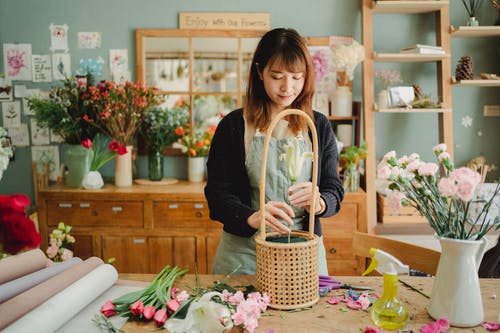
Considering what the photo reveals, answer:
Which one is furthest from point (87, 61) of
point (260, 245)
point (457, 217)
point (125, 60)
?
point (457, 217)

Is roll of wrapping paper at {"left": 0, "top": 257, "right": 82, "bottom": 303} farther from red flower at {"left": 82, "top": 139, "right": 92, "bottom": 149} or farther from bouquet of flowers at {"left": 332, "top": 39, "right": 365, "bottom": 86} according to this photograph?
bouquet of flowers at {"left": 332, "top": 39, "right": 365, "bottom": 86}

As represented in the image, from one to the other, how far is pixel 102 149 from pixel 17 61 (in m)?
0.96

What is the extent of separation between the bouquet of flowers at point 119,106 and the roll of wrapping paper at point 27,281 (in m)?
2.01

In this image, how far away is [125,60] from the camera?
3.77m

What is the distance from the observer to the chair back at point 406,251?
5.72 ft

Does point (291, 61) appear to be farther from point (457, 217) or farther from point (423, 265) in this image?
point (423, 265)

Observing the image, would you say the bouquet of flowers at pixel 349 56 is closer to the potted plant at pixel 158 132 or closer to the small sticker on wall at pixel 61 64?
the potted plant at pixel 158 132

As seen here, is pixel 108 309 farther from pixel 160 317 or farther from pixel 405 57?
pixel 405 57

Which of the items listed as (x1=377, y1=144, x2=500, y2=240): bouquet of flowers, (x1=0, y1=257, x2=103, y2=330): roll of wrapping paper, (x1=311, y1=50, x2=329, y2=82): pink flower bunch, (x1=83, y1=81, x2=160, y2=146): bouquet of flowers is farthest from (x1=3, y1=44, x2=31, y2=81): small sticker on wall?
(x1=377, y1=144, x2=500, y2=240): bouquet of flowers

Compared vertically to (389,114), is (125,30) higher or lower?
higher

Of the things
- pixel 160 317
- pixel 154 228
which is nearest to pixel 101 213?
pixel 154 228

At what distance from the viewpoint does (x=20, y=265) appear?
138 centimetres

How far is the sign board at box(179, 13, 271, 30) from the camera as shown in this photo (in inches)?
146

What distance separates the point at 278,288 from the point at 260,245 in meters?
0.13
